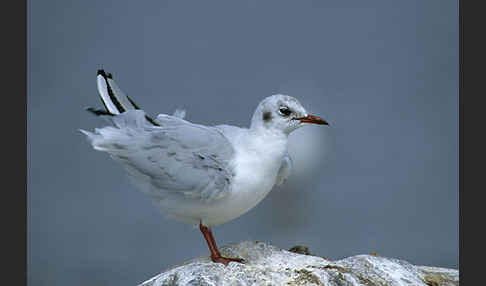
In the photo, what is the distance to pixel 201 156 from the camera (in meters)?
3.06

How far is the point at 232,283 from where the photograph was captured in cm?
293

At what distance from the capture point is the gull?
3.02 m

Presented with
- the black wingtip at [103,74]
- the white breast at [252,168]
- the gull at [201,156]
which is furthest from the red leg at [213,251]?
the black wingtip at [103,74]

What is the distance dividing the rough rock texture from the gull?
117mm

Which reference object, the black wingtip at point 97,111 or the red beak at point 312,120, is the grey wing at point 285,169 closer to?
the red beak at point 312,120

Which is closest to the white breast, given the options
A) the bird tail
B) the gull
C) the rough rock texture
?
the gull

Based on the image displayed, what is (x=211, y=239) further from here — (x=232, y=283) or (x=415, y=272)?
(x=415, y=272)

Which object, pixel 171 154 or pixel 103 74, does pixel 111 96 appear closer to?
pixel 103 74

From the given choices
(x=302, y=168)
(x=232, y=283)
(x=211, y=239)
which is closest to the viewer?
(x=232, y=283)

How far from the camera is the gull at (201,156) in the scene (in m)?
3.02

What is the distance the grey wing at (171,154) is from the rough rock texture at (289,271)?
0.35 metres

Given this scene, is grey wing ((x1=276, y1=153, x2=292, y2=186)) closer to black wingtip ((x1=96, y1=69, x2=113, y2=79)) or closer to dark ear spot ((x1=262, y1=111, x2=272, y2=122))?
dark ear spot ((x1=262, y1=111, x2=272, y2=122))

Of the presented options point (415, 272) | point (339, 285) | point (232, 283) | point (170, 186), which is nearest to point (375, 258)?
point (415, 272)

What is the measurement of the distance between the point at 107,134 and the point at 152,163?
0.79 feet
